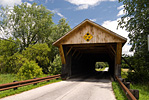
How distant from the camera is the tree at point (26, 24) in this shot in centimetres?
3550

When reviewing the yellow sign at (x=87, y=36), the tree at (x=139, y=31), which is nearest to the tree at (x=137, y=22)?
the tree at (x=139, y=31)

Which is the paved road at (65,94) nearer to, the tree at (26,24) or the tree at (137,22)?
the tree at (137,22)

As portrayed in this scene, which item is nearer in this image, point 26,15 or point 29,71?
point 29,71

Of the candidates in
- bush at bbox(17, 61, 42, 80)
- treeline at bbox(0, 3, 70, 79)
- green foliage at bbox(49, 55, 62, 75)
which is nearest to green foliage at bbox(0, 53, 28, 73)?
treeline at bbox(0, 3, 70, 79)

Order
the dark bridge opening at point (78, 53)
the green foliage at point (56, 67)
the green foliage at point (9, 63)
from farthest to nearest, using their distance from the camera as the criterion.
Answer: the green foliage at point (9, 63) → the green foliage at point (56, 67) → the dark bridge opening at point (78, 53)

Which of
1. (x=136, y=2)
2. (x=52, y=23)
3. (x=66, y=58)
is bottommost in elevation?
(x=66, y=58)

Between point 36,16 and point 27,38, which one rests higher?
point 36,16

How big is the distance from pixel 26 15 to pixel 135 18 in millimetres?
29549

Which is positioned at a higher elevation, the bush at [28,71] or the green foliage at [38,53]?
the green foliage at [38,53]

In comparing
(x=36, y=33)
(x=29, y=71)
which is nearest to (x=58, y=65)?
(x=29, y=71)

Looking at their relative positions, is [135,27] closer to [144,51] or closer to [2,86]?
[144,51]

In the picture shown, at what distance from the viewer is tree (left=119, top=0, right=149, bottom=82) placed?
13.7m

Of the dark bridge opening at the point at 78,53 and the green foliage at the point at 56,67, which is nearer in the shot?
the dark bridge opening at the point at 78,53

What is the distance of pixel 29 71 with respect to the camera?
706 inches
